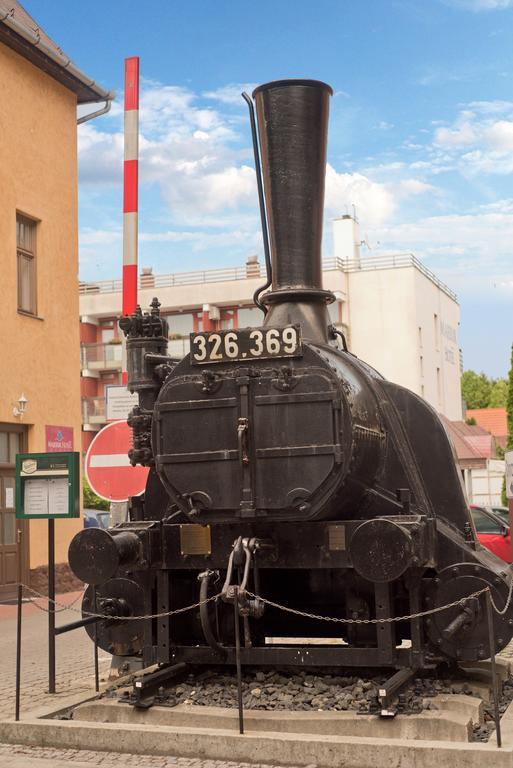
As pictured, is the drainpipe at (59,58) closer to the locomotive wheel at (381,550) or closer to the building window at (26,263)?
the building window at (26,263)

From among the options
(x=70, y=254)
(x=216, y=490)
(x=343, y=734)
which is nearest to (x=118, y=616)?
(x=216, y=490)

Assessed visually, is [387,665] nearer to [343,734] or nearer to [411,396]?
[343,734]

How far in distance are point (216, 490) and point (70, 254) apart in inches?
493

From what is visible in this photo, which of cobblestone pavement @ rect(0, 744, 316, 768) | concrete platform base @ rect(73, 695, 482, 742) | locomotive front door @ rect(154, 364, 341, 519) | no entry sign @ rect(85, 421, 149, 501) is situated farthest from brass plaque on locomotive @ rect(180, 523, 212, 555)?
no entry sign @ rect(85, 421, 149, 501)

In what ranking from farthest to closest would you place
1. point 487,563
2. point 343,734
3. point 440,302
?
point 440,302 → point 487,563 → point 343,734

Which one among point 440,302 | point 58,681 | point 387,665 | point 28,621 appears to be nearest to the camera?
point 387,665

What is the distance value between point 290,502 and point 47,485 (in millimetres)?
2963

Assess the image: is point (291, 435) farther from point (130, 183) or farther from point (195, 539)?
point (130, 183)

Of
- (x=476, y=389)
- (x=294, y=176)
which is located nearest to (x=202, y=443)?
(x=294, y=176)

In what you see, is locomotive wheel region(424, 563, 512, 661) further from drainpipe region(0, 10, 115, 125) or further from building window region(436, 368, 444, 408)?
building window region(436, 368, 444, 408)

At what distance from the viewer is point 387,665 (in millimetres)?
6969

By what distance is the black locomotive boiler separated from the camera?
688 centimetres

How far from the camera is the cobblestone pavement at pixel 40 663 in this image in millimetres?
8359

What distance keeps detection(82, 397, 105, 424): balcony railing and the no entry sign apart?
114 feet
